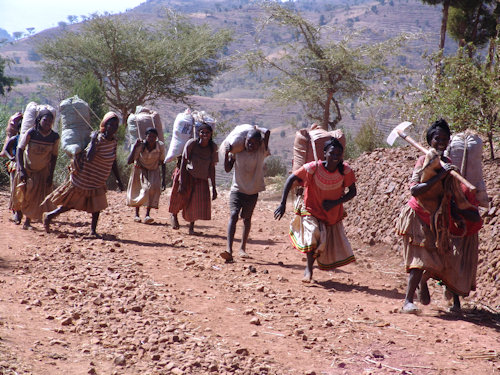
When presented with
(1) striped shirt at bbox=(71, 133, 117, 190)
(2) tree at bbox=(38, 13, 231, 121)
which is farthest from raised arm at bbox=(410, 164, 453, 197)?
(2) tree at bbox=(38, 13, 231, 121)

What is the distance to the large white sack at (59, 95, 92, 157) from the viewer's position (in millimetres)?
8359

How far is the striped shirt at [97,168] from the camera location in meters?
8.18

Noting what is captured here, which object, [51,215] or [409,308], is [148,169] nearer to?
[51,215]

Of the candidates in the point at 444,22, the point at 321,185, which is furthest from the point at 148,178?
the point at 444,22

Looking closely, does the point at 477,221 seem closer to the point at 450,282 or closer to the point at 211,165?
the point at 450,282

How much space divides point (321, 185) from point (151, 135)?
13.5 ft

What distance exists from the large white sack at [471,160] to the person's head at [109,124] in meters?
4.38

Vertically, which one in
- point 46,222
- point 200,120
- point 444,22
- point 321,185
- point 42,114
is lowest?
point 46,222

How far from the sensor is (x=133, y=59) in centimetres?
2478

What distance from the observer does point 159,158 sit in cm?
1016

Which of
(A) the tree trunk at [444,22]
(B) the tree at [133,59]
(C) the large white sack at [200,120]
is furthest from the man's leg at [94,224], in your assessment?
(B) the tree at [133,59]

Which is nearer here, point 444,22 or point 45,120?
point 45,120

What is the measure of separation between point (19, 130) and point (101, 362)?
6.41 meters

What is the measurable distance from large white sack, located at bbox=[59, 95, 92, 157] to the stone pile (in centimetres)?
436
